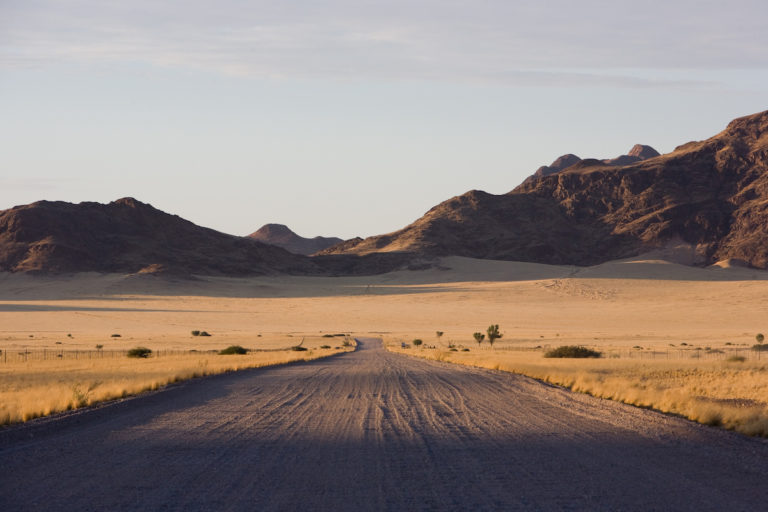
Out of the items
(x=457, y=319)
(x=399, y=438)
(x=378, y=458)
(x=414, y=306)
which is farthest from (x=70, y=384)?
(x=414, y=306)

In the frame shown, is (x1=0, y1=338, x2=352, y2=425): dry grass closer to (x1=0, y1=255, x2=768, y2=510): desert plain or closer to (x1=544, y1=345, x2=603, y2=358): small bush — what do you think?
(x1=0, y1=255, x2=768, y2=510): desert plain

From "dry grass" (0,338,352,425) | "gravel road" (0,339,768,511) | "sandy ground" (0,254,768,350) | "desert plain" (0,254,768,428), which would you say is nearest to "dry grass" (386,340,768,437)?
"desert plain" (0,254,768,428)

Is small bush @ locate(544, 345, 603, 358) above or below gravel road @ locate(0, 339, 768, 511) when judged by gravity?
below

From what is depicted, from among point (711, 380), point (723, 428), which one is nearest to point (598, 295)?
point (711, 380)

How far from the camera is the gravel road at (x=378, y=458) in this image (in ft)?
29.8

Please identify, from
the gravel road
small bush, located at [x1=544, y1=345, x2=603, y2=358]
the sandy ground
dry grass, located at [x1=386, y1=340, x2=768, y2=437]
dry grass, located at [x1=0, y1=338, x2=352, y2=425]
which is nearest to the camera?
the gravel road

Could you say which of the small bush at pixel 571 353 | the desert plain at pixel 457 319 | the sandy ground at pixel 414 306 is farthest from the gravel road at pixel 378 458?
the sandy ground at pixel 414 306

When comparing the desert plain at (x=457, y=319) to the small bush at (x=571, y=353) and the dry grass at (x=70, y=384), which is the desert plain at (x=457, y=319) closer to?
the dry grass at (x=70, y=384)

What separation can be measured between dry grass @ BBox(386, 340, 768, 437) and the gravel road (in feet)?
2.37

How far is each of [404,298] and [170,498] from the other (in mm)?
133339

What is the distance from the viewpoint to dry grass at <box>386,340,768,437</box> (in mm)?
15927

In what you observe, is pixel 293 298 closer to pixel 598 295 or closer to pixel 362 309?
pixel 362 309

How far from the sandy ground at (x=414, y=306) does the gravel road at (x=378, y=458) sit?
54.7 meters

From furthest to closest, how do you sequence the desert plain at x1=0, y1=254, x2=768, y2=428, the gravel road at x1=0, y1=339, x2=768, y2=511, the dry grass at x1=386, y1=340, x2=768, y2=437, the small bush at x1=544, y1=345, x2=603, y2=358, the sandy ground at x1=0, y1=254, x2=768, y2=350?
the sandy ground at x1=0, y1=254, x2=768, y2=350
the small bush at x1=544, y1=345, x2=603, y2=358
the desert plain at x1=0, y1=254, x2=768, y2=428
the dry grass at x1=386, y1=340, x2=768, y2=437
the gravel road at x1=0, y1=339, x2=768, y2=511
